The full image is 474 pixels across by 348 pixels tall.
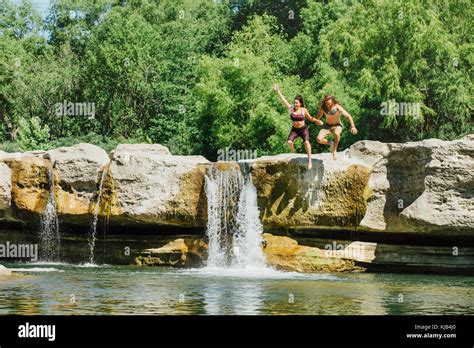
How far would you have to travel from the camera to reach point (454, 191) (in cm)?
2236

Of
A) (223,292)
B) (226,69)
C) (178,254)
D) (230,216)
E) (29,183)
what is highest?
(226,69)

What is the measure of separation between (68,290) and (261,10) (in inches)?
1678

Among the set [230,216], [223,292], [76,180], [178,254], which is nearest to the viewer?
[223,292]

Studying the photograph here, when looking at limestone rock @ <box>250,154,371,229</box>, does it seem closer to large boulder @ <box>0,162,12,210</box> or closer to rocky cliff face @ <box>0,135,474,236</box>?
rocky cliff face @ <box>0,135,474,236</box>

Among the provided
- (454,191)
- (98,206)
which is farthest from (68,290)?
(454,191)

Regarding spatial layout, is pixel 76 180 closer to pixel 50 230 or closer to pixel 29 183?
pixel 29 183

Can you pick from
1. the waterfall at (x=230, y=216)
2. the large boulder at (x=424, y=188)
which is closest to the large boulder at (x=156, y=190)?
the waterfall at (x=230, y=216)

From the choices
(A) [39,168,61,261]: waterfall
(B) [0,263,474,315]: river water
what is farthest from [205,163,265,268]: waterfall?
(A) [39,168,61,261]: waterfall

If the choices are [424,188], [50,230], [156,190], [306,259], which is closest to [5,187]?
[50,230]

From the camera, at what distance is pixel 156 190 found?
80.3 feet

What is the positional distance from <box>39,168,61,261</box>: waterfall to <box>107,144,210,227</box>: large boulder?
6.00ft

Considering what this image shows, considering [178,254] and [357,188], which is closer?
[357,188]

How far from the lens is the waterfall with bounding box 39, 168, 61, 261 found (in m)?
25.4

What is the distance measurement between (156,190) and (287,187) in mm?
3538
